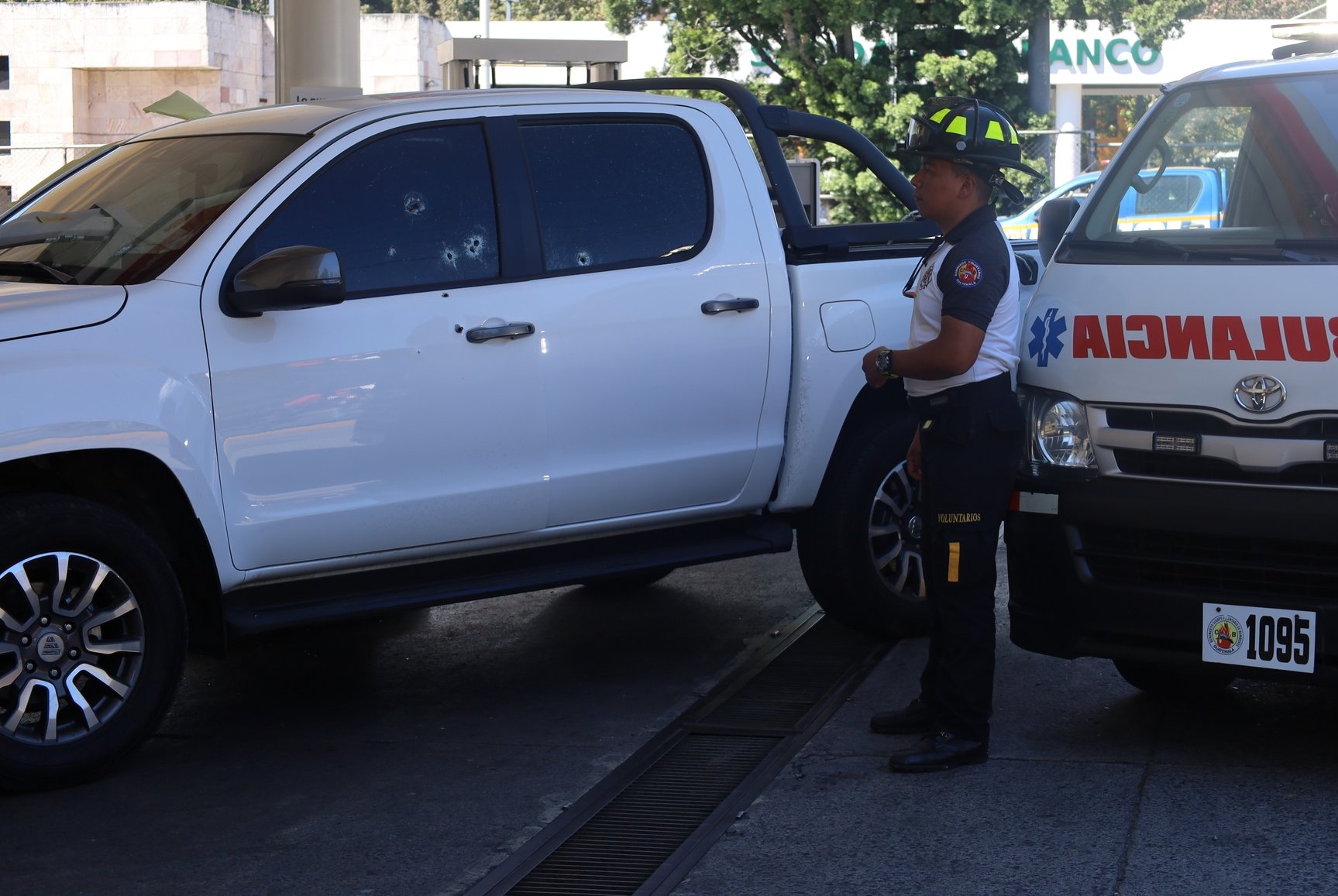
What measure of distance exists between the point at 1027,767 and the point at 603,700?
4.98 ft

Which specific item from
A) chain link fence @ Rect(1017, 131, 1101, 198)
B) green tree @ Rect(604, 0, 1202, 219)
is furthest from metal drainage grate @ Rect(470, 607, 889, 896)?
green tree @ Rect(604, 0, 1202, 219)

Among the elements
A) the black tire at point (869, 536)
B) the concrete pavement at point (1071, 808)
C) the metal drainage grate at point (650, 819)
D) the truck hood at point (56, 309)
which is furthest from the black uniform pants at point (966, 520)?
the truck hood at point (56, 309)

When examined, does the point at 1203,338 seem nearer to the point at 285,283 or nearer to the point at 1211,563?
the point at 1211,563

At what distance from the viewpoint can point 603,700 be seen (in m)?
5.65

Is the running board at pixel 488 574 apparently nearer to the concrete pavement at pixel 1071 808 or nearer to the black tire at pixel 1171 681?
the concrete pavement at pixel 1071 808

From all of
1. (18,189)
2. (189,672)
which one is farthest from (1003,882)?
(18,189)

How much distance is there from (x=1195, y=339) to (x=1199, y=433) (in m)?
0.26

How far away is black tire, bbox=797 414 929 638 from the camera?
19.5ft

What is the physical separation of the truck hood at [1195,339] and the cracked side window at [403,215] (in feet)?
5.80

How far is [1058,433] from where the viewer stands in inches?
187

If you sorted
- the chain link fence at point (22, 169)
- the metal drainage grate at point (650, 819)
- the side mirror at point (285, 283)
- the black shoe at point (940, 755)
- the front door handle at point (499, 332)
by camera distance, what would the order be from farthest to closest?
1. the chain link fence at point (22, 169)
2. the front door handle at point (499, 332)
3. the black shoe at point (940, 755)
4. the side mirror at point (285, 283)
5. the metal drainage grate at point (650, 819)

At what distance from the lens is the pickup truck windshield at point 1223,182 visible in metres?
4.87

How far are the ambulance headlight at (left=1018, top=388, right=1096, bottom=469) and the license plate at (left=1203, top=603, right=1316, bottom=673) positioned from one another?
1.82 ft

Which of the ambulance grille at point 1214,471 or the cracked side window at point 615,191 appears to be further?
the cracked side window at point 615,191
